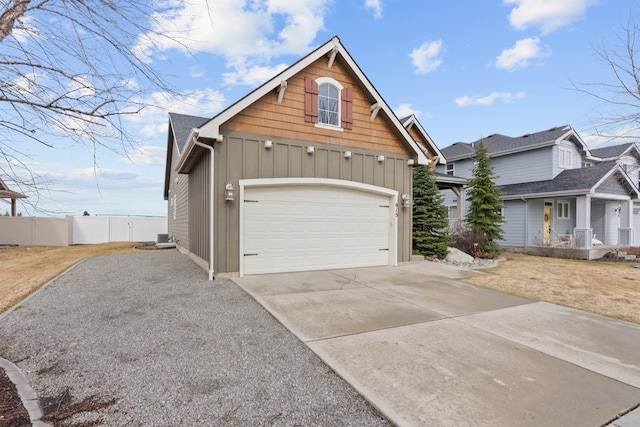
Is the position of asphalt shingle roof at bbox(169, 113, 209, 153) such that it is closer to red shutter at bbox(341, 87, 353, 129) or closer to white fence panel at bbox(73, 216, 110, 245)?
red shutter at bbox(341, 87, 353, 129)

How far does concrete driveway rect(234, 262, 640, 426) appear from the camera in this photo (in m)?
2.51

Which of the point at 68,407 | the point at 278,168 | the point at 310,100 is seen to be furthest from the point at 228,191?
the point at 68,407

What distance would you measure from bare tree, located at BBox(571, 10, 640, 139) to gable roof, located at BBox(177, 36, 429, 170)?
4.41 meters

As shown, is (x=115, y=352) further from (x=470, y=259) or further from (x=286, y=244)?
(x=470, y=259)

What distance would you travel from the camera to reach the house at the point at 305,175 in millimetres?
7297

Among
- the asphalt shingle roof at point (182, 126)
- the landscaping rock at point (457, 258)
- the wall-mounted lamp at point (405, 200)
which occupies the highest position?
the asphalt shingle roof at point (182, 126)

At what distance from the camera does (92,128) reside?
2980mm

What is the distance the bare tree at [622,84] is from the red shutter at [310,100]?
6.44 m

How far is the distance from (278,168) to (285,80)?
214 cm

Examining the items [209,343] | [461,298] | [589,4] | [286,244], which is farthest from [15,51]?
[589,4]

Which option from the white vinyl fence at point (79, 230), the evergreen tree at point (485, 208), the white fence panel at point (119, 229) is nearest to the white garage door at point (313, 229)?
Result: the evergreen tree at point (485, 208)

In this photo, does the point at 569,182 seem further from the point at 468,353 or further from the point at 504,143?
the point at 468,353

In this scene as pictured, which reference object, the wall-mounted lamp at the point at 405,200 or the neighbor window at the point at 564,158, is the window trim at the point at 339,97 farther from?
the neighbor window at the point at 564,158

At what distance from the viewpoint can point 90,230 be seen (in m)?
20.3
